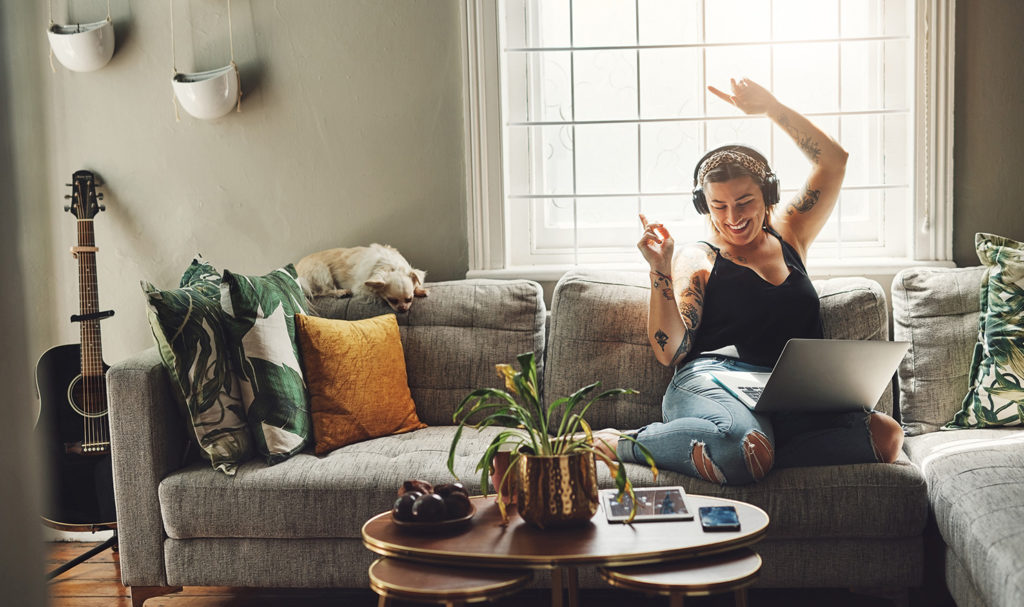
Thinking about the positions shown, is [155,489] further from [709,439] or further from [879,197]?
[879,197]

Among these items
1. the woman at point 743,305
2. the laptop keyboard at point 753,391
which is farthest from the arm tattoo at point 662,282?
the laptop keyboard at point 753,391

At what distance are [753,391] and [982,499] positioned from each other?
0.59m

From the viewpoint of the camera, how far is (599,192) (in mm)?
3188

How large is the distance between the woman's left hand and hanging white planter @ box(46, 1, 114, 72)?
2.15m

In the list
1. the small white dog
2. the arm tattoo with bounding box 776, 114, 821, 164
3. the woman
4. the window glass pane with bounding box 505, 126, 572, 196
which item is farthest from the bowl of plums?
the window glass pane with bounding box 505, 126, 572, 196

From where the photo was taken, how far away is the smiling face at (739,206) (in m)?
2.51

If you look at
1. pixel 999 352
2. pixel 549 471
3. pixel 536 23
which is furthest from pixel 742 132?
pixel 549 471

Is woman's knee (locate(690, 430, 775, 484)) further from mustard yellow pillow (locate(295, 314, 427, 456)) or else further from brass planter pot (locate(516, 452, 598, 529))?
mustard yellow pillow (locate(295, 314, 427, 456))

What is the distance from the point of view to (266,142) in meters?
3.13

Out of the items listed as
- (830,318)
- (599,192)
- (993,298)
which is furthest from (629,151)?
(993,298)

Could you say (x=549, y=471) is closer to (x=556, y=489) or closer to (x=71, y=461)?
(x=556, y=489)

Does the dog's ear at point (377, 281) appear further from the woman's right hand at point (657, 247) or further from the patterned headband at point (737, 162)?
the patterned headband at point (737, 162)

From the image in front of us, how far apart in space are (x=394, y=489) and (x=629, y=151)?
161cm

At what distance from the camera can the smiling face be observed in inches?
98.7
